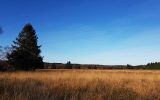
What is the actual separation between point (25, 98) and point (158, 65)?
3884 inches

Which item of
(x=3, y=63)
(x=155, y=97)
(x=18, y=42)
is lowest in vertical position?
(x=155, y=97)

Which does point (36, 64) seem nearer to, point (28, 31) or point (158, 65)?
point (28, 31)

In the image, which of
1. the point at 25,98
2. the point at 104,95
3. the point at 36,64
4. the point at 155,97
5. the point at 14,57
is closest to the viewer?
the point at 25,98

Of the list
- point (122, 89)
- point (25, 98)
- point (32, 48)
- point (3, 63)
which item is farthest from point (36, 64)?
point (25, 98)

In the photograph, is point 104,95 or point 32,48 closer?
point 104,95

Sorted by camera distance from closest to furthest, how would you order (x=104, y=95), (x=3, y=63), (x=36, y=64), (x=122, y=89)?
(x=104, y=95), (x=122, y=89), (x=3, y=63), (x=36, y=64)

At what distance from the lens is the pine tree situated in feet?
121

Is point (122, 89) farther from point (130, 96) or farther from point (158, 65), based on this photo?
point (158, 65)

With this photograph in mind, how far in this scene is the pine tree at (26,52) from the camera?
36.8 m

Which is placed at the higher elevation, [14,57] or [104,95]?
[14,57]

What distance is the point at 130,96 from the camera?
8375 millimetres

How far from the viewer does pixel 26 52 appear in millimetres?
38062

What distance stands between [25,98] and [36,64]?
33659 millimetres

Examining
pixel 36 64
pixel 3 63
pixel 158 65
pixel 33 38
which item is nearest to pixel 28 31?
pixel 33 38
